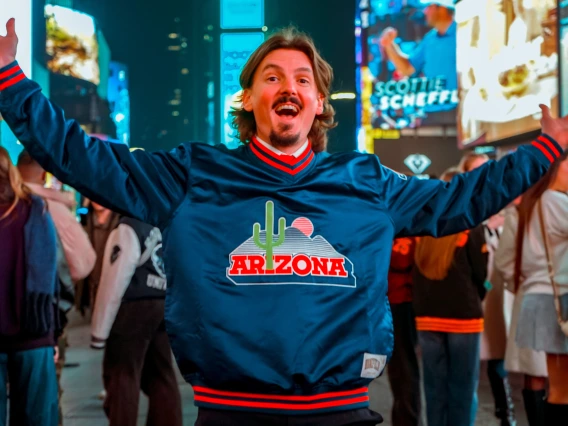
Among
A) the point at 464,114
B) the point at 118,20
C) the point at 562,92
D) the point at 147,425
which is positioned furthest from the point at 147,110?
the point at 147,425

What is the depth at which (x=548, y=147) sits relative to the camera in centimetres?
284

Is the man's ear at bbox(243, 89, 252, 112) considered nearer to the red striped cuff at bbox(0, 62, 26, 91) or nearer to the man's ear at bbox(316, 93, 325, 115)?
the man's ear at bbox(316, 93, 325, 115)

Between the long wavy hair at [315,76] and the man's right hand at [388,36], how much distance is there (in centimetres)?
2956

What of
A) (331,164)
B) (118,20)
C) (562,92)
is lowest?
(331,164)

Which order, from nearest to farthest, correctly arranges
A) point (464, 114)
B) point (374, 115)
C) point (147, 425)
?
point (147, 425) < point (464, 114) < point (374, 115)

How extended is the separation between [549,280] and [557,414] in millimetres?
780

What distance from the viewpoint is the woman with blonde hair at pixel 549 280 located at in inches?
190

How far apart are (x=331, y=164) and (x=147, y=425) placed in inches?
140

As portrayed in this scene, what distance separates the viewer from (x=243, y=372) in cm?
245

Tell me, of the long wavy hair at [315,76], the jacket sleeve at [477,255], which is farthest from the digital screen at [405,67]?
the long wavy hair at [315,76]

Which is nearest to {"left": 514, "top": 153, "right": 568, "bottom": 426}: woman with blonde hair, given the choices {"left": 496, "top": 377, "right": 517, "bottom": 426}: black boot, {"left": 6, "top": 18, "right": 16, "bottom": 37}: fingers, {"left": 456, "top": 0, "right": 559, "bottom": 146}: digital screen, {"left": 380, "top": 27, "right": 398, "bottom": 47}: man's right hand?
{"left": 496, "top": 377, "right": 517, "bottom": 426}: black boot

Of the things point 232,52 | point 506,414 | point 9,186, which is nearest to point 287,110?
point 9,186

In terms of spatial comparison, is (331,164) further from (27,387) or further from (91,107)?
(91,107)

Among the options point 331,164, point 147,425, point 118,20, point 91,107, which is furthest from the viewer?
point 118,20
